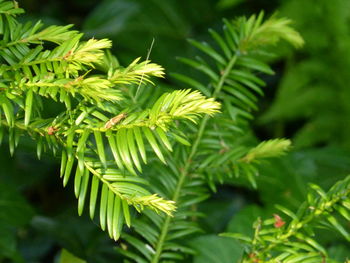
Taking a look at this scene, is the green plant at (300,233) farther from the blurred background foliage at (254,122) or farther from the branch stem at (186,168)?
the blurred background foliage at (254,122)

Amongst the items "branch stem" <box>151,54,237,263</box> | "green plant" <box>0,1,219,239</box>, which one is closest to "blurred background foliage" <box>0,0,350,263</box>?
"branch stem" <box>151,54,237,263</box>

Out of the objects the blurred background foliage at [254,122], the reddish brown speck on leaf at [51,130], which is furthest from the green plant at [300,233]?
the blurred background foliage at [254,122]

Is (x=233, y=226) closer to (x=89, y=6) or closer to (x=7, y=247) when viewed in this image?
(x=7, y=247)

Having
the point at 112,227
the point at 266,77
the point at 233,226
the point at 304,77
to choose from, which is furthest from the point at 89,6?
the point at 112,227

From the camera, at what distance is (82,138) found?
567 mm

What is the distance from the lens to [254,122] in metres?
2.00

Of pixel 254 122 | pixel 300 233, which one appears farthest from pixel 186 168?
pixel 254 122

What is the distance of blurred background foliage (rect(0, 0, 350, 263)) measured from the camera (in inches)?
55.5

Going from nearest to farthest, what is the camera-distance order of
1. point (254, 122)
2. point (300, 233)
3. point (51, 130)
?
point (51, 130), point (300, 233), point (254, 122)

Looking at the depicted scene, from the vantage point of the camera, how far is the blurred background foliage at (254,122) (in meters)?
1.41

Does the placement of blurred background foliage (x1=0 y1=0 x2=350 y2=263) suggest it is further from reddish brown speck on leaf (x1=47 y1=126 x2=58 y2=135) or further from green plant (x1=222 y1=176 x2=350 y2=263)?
reddish brown speck on leaf (x1=47 y1=126 x2=58 y2=135)

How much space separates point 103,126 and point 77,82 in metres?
0.06

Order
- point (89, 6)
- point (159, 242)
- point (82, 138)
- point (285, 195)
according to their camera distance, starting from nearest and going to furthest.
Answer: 1. point (82, 138)
2. point (159, 242)
3. point (285, 195)
4. point (89, 6)

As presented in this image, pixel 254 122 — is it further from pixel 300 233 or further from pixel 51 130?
pixel 51 130
